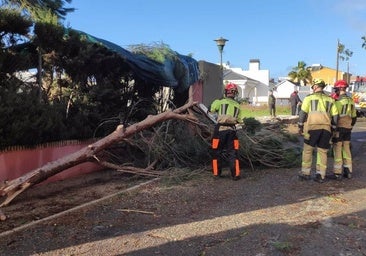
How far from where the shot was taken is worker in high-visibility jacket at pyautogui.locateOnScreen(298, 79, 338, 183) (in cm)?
899

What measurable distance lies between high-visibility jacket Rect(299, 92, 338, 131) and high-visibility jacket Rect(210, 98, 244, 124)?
1251mm

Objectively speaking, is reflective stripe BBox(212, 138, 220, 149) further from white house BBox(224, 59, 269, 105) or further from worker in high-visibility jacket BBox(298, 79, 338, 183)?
white house BBox(224, 59, 269, 105)

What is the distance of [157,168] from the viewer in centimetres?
941

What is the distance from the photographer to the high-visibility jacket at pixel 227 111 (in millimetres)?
9234

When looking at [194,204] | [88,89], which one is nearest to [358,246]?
[194,204]

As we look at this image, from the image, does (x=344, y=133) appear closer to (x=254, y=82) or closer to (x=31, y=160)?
(x=31, y=160)

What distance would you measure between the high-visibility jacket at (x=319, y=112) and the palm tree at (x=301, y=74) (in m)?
87.1

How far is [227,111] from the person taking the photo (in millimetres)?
9305

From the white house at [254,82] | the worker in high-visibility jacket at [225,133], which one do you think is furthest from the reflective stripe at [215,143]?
the white house at [254,82]

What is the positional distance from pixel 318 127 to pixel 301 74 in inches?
3465

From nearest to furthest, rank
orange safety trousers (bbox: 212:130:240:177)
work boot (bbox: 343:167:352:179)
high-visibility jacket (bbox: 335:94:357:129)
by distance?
orange safety trousers (bbox: 212:130:240:177) < work boot (bbox: 343:167:352:179) < high-visibility jacket (bbox: 335:94:357:129)

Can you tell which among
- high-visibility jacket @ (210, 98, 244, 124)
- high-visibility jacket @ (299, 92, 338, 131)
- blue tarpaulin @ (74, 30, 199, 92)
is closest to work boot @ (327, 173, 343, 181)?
high-visibility jacket @ (299, 92, 338, 131)

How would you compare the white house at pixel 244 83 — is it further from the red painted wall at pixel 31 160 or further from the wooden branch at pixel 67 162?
the wooden branch at pixel 67 162

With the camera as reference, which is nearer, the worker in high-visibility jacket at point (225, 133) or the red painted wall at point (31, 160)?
the red painted wall at point (31, 160)
